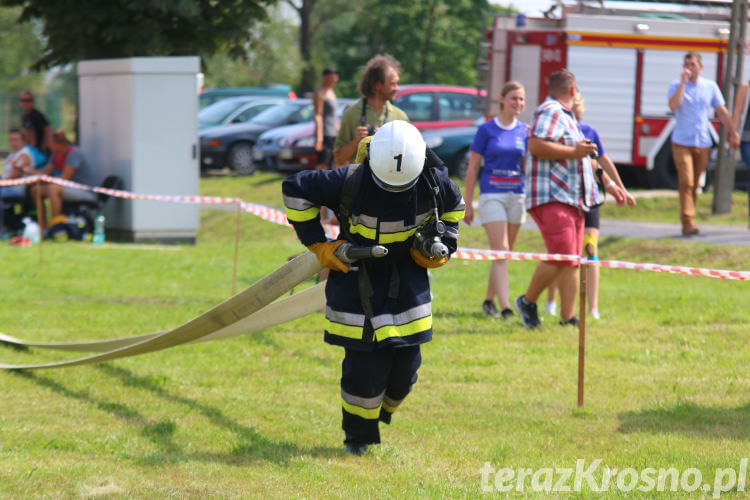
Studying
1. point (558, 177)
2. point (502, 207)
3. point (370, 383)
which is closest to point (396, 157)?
point (370, 383)

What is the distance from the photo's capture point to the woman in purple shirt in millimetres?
8711

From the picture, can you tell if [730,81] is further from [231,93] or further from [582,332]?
[231,93]

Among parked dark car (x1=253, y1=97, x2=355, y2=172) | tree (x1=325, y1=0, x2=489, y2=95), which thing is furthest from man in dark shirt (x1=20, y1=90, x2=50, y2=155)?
tree (x1=325, y1=0, x2=489, y2=95)

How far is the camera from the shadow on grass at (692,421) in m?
5.69

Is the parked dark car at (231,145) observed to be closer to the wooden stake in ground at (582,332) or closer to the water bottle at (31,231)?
the water bottle at (31,231)

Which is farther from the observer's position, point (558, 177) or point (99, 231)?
point (99, 231)

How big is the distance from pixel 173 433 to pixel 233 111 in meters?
20.4

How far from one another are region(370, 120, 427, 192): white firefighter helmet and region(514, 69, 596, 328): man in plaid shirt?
3161 mm

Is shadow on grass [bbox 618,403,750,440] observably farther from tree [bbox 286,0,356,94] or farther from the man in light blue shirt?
tree [bbox 286,0,356,94]

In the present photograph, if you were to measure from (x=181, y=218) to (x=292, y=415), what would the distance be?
9810 millimetres

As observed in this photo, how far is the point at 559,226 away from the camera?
7957mm

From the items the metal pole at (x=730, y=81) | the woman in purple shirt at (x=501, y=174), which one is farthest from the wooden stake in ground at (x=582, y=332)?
the metal pole at (x=730, y=81)

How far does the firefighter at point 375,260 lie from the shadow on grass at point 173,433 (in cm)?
42

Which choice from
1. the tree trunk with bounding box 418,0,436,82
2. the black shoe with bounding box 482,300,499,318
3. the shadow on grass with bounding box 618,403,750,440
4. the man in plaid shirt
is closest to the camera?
the shadow on grass with bounding box 618,403,750,440
